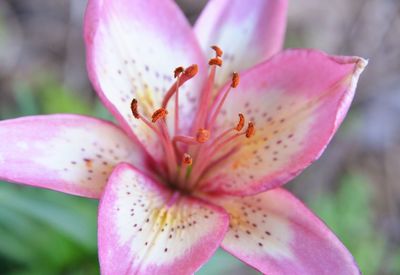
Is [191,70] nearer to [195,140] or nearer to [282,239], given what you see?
[195,140]

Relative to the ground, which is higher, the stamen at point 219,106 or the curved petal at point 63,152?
the stamen at point 219,106

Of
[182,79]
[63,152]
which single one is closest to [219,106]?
[182,79]

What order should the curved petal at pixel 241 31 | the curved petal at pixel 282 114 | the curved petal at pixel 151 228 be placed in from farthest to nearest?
the curved petal at pixel 241 31
the curved petal at pixel 282 114
the curved petal at pixel 151 228

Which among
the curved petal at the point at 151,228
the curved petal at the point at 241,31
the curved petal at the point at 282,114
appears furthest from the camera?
the curved petal at the point at 241,31

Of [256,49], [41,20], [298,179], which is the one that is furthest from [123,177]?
[41,20]

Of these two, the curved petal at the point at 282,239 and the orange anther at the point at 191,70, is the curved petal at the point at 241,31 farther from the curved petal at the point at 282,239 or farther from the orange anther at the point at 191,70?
the curved petal at the point at 282,239

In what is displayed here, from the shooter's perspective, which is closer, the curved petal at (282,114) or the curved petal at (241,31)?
the curved petal at (282,114)

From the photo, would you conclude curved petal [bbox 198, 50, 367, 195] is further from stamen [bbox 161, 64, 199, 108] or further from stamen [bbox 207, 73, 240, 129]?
stamen [bbox 161, 64, 199, 108]

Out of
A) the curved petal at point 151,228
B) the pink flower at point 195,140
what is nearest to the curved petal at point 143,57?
the pink flower at point 195,140

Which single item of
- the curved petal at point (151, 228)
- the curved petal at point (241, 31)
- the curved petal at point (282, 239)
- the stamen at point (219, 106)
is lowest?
the curved petal at point (151, 228)
